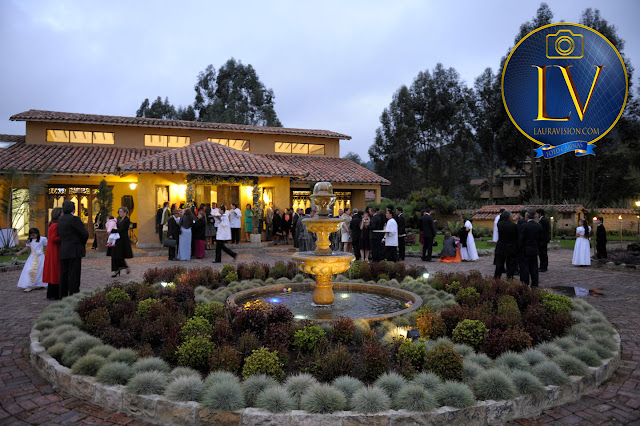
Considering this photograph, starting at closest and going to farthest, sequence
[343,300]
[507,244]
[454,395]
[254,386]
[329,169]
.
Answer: [454,395]
[254,386]
[343,300]
[507,244]
[329,169]

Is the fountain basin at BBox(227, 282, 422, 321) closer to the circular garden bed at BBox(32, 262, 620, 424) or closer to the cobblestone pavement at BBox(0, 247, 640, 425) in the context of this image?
the circular garden bed at BBox(32, 262, 620, 424)

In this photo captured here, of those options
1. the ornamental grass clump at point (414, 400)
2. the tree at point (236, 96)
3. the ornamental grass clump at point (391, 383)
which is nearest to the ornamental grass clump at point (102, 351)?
the ornamental grass clump at point (391, 383)

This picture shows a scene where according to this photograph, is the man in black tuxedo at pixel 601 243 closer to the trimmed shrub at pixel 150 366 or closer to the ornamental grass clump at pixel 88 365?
the trimmed shrub at pixel 150 366

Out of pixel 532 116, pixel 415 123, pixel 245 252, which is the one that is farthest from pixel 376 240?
pixel 415 123

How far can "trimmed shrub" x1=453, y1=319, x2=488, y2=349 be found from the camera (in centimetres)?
518

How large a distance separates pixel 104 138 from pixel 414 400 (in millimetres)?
23230

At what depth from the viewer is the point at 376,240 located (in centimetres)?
1326

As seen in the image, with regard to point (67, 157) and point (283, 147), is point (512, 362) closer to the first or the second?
point (67, 157)

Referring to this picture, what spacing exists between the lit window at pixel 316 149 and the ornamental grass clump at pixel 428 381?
23079 millimetres

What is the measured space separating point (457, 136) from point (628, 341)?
38017 millimetres

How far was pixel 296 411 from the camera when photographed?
3.62m

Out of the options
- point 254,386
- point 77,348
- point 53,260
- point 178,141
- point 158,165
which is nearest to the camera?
point 254,386

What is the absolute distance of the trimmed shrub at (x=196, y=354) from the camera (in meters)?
4.63

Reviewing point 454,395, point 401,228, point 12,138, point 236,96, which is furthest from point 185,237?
point 236,96
